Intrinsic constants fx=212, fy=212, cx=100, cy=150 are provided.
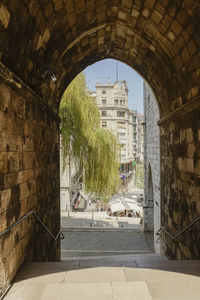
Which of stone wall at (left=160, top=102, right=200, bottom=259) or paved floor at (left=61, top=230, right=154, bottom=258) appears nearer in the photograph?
stone wall at (left=160, top=102, right=200, bottom=259)

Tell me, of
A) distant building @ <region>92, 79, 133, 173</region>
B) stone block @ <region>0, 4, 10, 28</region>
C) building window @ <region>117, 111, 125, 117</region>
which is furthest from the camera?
building window @ <region>117, 111, 125, 117</region>

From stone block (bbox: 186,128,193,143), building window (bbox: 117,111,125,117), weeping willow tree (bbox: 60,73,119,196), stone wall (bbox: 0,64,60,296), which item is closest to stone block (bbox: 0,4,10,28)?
stone wall (bbox: 0,64,60,296)

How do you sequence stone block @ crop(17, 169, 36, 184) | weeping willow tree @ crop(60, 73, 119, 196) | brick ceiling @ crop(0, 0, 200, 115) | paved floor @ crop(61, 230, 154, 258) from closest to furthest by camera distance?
brick ceiling @ crop(0, 0, 200, 115)
stone block @ crop(17, 169, 36, 184)
paved floor @ crop(61, 230, 154, 258)
weeping willow tree @ crop(60, 73, 119, 196)

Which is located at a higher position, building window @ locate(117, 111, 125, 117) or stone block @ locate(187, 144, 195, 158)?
building window @ locate(117, 111, 125, 117)

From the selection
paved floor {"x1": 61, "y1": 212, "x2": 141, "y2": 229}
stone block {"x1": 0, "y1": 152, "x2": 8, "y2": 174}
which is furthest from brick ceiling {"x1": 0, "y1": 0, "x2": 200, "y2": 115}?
paved floor {"x1": 61, "y1": 212, "x2": 141, "y2": 229}

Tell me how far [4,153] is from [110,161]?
7.93 m

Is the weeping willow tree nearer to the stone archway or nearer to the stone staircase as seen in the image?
the stone archway

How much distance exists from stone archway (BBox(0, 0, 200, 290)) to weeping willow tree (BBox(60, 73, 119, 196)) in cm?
363

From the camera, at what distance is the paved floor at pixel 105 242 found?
7.82 m

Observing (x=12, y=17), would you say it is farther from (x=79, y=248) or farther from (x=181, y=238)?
(x=79, y=248)

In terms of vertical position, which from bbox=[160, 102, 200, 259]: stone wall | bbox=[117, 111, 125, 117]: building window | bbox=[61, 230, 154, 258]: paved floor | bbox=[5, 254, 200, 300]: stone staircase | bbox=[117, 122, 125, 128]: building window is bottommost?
bbox=[61, 230, 154, 258]: paved floor

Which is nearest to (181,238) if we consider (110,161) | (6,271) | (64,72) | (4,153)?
(6,271)

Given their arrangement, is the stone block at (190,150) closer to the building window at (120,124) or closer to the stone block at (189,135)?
the stone block at (189,135)

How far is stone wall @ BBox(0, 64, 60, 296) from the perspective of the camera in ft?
7.93
